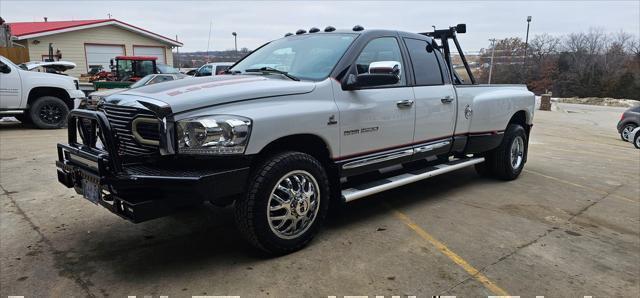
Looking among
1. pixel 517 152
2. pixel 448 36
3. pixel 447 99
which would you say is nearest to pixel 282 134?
pixel 447 99

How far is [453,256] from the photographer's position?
3.75m

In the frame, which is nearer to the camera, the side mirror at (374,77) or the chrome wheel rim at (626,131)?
the side mirror at (374,77)

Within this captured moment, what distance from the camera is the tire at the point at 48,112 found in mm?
10586

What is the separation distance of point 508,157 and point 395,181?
2.55 m

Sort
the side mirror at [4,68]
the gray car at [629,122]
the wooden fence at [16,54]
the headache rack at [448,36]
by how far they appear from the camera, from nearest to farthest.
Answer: the headache rack at [448,36], the side mirror at [4,68], the gray car at [629,122], the wooden fence at [16,54]

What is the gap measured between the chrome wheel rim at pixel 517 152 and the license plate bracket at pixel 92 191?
528 centimetres

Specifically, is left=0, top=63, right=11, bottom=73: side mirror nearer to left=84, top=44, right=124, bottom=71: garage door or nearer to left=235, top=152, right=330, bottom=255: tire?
left=235, top=152, right=330, bottom=255: tire

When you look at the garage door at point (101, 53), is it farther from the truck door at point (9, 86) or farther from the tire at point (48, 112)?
the truck door at point (9, 86)

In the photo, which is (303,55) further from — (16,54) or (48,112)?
(16,54)

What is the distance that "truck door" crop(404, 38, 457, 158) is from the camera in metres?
4.78

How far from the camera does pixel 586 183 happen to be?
662 centimetres

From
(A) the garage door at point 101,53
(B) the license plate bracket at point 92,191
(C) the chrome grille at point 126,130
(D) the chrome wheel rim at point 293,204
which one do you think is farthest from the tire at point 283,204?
(A) the garage door at point 101,53

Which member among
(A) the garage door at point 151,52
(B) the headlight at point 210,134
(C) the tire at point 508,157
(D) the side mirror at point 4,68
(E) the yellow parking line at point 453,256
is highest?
(A) the garage door at point 151,52

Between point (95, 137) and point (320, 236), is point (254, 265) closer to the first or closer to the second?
point (320, 236)
